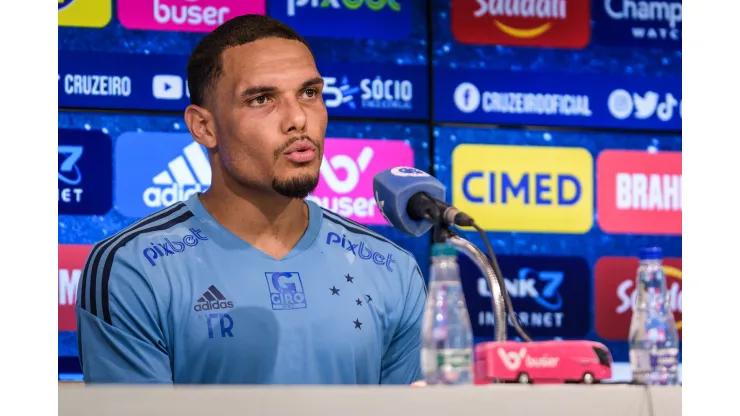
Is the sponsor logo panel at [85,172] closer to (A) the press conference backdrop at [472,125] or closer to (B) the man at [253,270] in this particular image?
(A) the press conference backdrop at [472,125]

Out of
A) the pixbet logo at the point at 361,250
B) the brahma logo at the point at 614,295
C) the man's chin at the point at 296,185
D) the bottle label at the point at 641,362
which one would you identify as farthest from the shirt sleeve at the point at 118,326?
the brahma logo at the point at 614,295

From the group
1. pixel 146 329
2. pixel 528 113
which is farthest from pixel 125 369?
pixel 528 113

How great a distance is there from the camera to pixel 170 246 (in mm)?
2209

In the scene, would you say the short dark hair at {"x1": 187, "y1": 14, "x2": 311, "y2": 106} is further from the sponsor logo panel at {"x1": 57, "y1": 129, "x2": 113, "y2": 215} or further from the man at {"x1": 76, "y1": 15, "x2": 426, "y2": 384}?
the sponsor logo panel at {"x1": 57, "y1": 129, "x2": 113, "y2": 215}

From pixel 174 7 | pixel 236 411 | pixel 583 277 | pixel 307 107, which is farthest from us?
pixel 583 277

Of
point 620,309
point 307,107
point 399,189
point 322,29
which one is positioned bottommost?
point 620,309

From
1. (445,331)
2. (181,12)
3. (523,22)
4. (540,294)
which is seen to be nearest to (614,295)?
(540,294)

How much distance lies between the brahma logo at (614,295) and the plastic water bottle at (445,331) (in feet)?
6.84

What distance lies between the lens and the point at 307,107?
229 centimetres

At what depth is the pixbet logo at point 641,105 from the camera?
370cm

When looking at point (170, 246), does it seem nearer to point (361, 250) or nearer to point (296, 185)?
point (296, 185)

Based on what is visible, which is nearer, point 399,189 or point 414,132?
point 399,189
